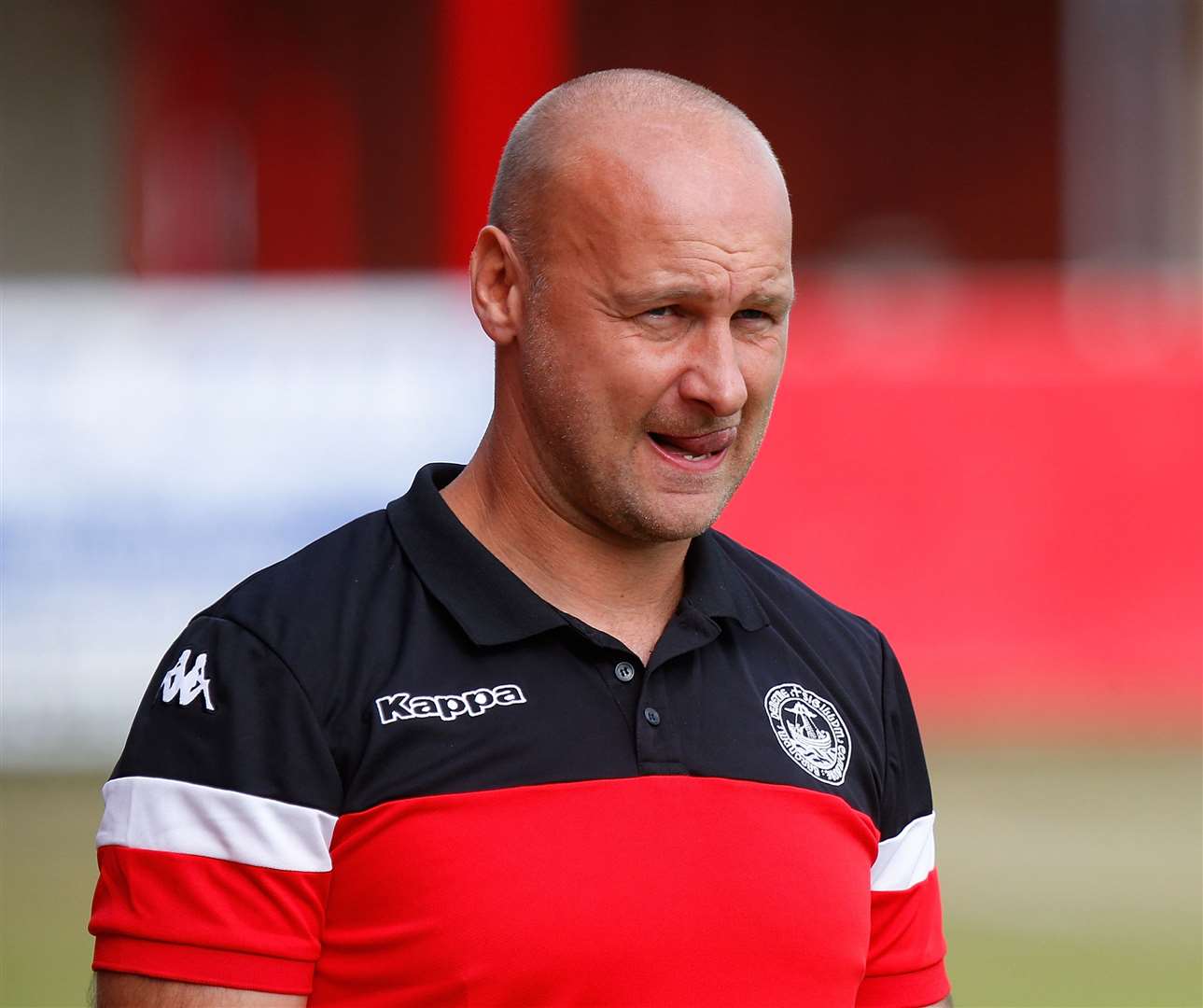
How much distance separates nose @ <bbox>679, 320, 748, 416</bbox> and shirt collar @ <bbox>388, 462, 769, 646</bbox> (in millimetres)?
282

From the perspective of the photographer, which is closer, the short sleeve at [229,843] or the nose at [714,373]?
the short sleeve at [229,843]

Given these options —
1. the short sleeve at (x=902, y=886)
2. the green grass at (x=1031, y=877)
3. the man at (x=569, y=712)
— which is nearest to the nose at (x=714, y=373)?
the man at (x=569, y=712)

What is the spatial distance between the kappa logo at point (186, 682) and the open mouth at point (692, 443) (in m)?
0.57

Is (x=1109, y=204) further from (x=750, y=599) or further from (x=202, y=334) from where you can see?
(x=750, y=599)

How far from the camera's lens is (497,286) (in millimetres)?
2318

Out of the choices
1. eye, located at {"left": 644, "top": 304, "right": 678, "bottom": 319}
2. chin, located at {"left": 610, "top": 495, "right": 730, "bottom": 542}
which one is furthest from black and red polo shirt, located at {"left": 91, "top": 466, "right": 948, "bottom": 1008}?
eye, located at {"left": 644, "top": 304, "right": 678, "bottom": 319}

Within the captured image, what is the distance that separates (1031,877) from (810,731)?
4.75 meters

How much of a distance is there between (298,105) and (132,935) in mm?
12172

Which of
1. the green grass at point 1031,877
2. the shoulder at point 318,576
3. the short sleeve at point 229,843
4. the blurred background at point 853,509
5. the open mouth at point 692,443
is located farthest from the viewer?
the blurred background at point 853,509

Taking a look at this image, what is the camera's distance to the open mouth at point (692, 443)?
221 centimetres

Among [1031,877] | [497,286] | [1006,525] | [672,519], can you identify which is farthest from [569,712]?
[1006,525]

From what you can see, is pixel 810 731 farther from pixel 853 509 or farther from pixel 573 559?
pixel 853 509

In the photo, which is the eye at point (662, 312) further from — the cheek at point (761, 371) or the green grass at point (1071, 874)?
the green grass at point (1071, 874)

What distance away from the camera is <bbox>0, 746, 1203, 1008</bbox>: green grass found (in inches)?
224
